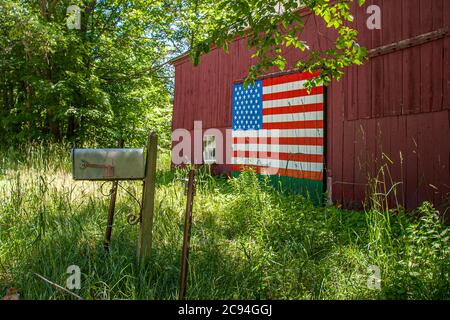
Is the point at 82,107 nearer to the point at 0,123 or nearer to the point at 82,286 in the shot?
the point at 0,123

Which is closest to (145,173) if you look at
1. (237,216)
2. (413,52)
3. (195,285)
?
(195,285)

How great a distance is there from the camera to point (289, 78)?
8.87 meters

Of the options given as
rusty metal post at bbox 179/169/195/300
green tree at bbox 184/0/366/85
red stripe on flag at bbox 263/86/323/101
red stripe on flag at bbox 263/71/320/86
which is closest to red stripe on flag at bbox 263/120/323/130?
red stripe on flag at bbox 263/86/323/101

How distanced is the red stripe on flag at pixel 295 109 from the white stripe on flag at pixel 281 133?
1.22 ft

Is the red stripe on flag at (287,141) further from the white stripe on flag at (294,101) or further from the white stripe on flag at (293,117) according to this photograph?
the white stripe on flag at (294,101)

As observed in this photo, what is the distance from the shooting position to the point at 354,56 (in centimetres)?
487

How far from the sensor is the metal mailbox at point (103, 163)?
3066mm

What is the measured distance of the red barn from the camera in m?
6.03

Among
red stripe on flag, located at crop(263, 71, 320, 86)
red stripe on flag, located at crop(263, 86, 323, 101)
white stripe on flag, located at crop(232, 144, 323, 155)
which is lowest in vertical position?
white stripe on flag, located at crop(232, 144, 323, 155)

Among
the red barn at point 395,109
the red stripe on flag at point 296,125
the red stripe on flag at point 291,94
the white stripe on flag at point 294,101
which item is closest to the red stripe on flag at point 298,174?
the red barn at point 395,109

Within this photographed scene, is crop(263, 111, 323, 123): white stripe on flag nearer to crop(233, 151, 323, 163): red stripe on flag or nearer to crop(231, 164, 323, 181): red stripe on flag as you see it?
crop(233, 151, 323, 163): red stripe on flag

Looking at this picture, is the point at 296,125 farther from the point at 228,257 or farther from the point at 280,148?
the point at 228,257

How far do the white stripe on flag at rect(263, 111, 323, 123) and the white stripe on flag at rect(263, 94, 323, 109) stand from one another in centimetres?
20
